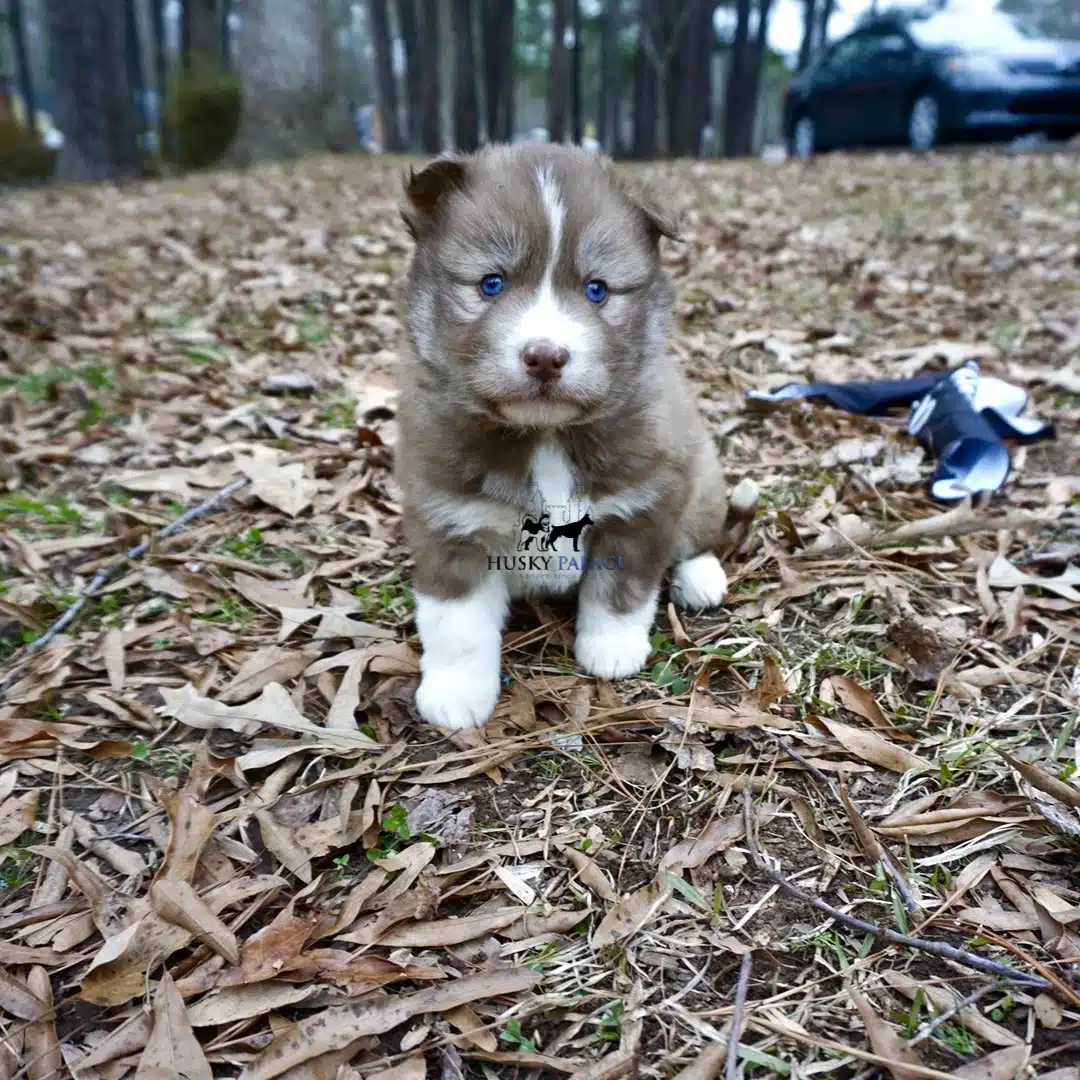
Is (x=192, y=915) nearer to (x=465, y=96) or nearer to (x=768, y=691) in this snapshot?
(x=768, y=691)

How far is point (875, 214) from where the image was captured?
31.3 ft

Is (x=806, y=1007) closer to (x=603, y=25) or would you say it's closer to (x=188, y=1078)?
(x=188, y=1078)

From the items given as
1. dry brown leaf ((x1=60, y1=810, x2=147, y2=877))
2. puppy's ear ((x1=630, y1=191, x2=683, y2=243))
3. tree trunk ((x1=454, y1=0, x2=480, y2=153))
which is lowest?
dry brown leaf ((x1=60, y1=810, x2=147, y2=877))

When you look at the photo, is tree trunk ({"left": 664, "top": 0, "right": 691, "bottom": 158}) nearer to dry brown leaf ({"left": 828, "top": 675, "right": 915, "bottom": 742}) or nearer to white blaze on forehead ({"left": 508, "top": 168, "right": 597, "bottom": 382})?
white blaze on forehead ({"left": 508, "top": 168, "right": 597, "bottom": 382})

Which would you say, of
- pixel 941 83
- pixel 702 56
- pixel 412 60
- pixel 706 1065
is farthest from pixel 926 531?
pixel 412 60

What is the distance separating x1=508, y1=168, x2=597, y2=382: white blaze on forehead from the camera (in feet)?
7.74

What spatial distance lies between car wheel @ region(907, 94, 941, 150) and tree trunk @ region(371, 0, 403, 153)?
14232mm

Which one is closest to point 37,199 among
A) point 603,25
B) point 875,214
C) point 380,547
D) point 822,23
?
point 875,214

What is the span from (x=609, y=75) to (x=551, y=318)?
111 ft

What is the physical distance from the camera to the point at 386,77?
1009 inches

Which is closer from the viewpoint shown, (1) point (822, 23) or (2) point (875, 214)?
(2) point (875, 214)

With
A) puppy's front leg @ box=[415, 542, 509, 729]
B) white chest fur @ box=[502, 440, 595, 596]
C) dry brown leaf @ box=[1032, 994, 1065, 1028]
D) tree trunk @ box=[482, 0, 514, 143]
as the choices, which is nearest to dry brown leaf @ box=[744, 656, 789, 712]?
white chest fur @ box=[502, 440, 595, 596]

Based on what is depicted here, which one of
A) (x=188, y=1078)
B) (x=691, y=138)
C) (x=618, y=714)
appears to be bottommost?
(x=188, y=1078)

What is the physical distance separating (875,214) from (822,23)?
87.5 ft
